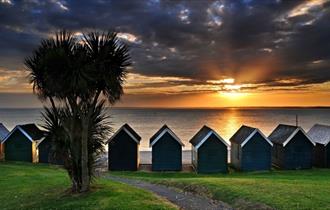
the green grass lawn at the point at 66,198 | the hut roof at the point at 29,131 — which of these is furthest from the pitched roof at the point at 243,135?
the hut roof at the point at 29,131

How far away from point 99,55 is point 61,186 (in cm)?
919

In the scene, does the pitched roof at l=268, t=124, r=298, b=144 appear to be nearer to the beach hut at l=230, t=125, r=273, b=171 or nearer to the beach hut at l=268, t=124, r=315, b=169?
the beach hut at l=268, t=124, r=315, b=169

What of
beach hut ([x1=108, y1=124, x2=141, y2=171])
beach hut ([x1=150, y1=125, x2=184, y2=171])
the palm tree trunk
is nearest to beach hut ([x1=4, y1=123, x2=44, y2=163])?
beach hut ([x1=108, y1=124, x2=141, y2=171])

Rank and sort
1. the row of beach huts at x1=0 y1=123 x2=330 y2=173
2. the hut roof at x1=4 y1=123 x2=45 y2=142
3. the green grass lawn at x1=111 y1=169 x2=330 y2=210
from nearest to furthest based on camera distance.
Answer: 1. the green grass lawn at x1=111 y1=169 x2=330 y2=210
2. the row of beach huts at x1=0 y1=123 x2=330 y2=173
3. the hut roof at x1=4 y1=123 x2=45 y2=142

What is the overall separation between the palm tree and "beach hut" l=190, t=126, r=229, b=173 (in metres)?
22.0

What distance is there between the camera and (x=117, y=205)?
1648 centimetres

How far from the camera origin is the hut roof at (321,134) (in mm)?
44944

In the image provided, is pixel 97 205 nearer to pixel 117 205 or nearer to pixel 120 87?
pixel 117 205

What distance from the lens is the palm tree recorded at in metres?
18.8

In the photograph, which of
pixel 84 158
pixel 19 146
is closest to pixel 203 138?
pixel 84 158

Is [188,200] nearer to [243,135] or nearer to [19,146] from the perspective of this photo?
[243,135]

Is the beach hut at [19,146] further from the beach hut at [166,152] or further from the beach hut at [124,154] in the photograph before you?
the beach hut at [166,152]

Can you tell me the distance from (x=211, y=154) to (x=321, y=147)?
1497cm

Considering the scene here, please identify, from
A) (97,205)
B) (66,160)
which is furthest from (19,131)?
(97,205)
